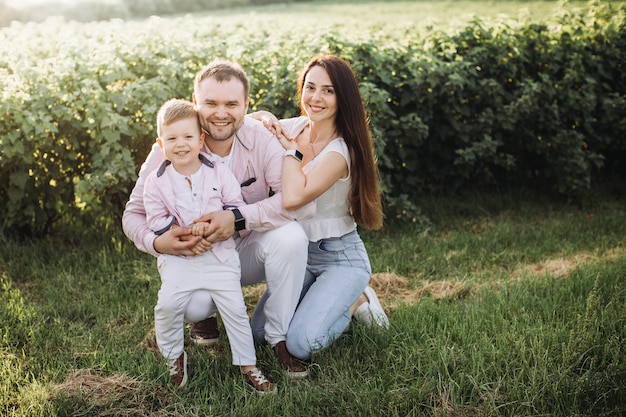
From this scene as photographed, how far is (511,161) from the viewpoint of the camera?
236 inches

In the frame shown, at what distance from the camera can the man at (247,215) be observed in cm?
325

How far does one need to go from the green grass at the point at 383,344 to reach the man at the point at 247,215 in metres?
0.33

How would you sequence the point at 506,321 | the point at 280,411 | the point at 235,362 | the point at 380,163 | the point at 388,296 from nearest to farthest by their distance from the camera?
the point at 280,411
the point at 235,362
the point at 506,321
the point at 388,296
the point at 380,163

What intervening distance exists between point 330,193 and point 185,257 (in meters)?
0.91

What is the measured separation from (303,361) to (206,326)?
2.07ft

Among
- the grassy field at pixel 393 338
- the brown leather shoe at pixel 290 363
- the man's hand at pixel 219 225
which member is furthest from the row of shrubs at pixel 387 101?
the brown leather shoe at pixel 290 363

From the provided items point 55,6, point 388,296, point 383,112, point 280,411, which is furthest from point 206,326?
point 55,6

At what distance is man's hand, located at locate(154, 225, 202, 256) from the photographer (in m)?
3.11

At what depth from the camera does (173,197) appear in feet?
10.5

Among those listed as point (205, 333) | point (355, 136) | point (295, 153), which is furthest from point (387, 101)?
point (205, 333)

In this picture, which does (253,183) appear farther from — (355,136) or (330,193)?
(355,136)

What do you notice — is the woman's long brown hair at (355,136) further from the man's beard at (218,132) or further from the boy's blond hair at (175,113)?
the boy's blond hair at (175,113)

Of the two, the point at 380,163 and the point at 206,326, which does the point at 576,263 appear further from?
the point at 206,326

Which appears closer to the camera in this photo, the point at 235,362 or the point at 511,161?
the point at 235,362
